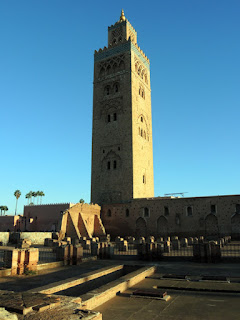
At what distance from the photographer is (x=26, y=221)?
3431 cm

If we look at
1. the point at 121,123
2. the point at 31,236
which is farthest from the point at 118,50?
the point at 31,236

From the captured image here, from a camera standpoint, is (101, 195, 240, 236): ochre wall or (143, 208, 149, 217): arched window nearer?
(101, 195, 240, 236): ochre wall

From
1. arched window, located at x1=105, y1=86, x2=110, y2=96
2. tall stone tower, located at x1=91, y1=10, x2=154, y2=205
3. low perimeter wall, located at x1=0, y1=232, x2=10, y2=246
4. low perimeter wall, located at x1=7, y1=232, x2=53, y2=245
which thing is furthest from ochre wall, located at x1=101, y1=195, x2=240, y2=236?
arched window, located at x1=105, y1=86, x2=110, y2=96

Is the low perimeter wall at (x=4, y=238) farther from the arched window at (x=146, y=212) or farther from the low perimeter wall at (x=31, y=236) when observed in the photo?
the arched window at (x=146, y=212)

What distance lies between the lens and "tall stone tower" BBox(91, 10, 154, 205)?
1321 inches

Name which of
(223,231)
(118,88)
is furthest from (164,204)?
(118,88)

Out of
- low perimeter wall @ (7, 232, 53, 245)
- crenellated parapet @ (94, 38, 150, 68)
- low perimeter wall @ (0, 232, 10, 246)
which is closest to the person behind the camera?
low perimeter wall @ (0, 232, 10, 246)

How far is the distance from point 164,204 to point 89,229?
28.5 feet

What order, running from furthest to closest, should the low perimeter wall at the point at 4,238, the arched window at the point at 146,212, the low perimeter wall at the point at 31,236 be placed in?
the arched window at the point at 146,212 < the low perimeter wall at the point at 31,236 < the low perimeter wall at the point at 4,238

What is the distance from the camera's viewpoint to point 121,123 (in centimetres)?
3503

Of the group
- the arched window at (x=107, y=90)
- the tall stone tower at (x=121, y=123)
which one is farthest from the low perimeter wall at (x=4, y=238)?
the arched window at (x=107, y=90)

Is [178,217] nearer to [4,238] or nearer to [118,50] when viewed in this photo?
[4,238]

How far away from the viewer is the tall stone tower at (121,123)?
33.6m

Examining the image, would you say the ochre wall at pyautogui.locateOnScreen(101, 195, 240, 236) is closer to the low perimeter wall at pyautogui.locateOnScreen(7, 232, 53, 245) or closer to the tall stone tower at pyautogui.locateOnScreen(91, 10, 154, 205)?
the tall stone tower at pyautogui.locateOnScreen(91, 10, 154, 205)
